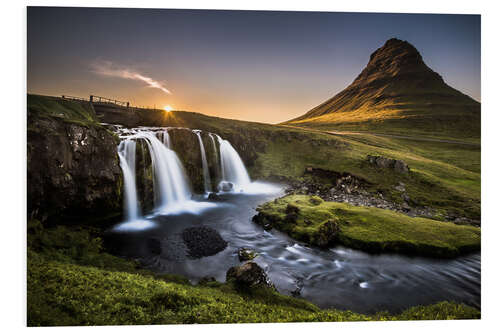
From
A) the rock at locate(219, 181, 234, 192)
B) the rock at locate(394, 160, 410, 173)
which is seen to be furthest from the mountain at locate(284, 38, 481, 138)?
the rock at locate(219, 181, 234, 192)

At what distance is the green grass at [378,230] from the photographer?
7926 mm

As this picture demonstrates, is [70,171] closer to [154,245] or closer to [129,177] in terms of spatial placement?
[129,177]

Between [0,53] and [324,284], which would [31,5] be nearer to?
[0,53]

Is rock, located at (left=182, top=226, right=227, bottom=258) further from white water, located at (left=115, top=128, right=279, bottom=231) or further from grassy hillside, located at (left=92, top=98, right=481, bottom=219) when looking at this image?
grassy hillside, located at (left=92, top=98, right=481, bottom=219)

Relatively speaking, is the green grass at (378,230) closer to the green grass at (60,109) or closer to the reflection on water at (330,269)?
the reflection on water at (330,269)

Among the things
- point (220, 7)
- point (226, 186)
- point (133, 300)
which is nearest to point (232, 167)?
point (226, 186)

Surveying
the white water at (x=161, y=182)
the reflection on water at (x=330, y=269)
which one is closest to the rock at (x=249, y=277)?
the reflection on water at (x=330, y=269)

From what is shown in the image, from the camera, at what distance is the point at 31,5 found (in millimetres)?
6082

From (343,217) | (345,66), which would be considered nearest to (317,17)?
(345,66)

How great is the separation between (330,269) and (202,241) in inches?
176

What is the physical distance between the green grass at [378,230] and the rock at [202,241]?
103 inches

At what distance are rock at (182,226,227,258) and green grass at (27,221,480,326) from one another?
1454mm

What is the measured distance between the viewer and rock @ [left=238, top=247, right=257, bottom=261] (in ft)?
24.6

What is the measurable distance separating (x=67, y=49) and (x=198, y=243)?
7.61 m
